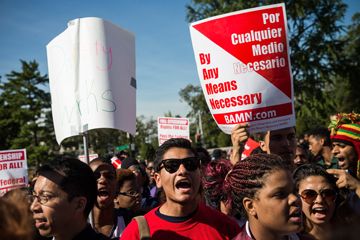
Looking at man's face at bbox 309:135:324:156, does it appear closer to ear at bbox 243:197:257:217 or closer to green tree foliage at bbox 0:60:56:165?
ear at bbox 243:197:257:217

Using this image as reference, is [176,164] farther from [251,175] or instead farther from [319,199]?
[319,199]

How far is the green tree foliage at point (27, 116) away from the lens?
42466 mm

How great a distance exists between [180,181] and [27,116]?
151ft

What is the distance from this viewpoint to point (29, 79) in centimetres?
5616

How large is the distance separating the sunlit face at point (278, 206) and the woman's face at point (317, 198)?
1.99 ft

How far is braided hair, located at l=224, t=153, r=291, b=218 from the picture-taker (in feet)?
8.41

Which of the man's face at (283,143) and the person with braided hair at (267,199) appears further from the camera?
the man's face at (283,143)

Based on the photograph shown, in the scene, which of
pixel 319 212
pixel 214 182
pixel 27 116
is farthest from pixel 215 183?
pixel 27 116

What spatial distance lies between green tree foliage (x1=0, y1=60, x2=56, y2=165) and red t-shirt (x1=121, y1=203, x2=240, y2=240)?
133ft

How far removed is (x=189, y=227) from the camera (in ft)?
9.35

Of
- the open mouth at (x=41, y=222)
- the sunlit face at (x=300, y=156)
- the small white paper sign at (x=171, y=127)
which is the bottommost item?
the open mouth at (x=41, y=222)

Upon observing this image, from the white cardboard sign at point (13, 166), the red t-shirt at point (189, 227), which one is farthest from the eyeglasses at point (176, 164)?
the white cardboard sign at point (13, 166)

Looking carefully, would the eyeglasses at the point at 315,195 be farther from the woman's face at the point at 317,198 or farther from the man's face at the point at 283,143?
the man's face at the point at 283,143

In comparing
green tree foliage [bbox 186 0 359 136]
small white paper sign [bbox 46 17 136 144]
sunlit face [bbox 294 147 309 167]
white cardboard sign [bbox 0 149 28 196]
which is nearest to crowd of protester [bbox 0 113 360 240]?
small white paper sign [bbox 46 17 136 144]
